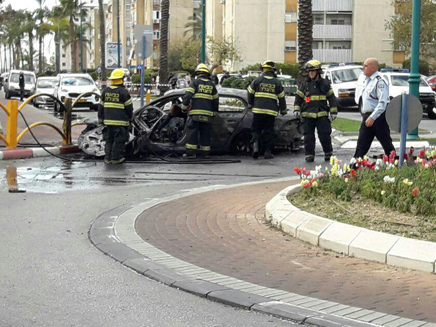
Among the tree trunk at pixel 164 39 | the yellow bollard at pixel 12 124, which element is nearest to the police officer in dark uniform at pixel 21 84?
the tree trunk at pixel 164 39

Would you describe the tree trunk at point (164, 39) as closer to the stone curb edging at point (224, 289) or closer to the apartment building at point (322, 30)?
the apartment building at point (322, 30)

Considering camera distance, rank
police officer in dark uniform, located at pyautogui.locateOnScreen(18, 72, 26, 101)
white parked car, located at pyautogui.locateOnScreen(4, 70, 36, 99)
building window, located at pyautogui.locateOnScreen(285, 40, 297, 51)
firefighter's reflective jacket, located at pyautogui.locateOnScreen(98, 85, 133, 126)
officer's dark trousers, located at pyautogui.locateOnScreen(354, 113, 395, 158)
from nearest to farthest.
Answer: officer's dark trousers, located at pyautogui.locateOnScreen(354, 113, 395, 158) < firefighter's reflective jacket, located at pyautogui.locateOnScreen(98, 85, 133, 126) < police officer in dark uniform, located at pyautogui.locateOnScreen(18, 72, 26, 101) < white parked car, located at pyautogui.locateOnScreen(4, 70, 36, 99) < building window, located at pyautogui.locateOnScreen(285, 40, 297, 51)

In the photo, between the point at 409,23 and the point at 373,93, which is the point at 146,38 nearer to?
the point at 373,93

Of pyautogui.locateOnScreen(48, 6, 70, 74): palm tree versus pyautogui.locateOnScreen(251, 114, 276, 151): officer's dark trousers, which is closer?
pyautogui.locateOnScreen(251, 114, 276, 151): officer's dark trousers

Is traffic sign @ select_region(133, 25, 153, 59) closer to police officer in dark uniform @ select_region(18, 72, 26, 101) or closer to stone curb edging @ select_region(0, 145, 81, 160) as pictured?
stone curb edging @ select_region(0, 145, 81, 160)

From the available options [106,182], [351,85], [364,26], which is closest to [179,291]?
[106,182]

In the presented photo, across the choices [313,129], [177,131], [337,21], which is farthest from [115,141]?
[337,21]

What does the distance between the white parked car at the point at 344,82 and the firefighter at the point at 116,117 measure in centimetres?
1973

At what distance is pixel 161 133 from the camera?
51.2ft

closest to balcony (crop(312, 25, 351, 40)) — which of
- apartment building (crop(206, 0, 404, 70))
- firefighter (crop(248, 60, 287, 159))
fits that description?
apartment building (crop(206, 0, 404, 70))

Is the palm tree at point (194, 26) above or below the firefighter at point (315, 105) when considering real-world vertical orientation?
above

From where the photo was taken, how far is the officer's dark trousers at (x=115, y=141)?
14.7 meters

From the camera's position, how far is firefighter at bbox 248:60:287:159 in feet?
49.0

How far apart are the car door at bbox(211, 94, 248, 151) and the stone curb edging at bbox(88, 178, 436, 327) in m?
7.22
